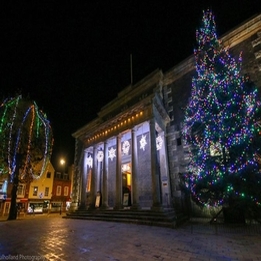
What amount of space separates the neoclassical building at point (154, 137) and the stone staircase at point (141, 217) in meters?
0.54

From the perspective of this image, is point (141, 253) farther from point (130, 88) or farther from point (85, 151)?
point (130, 88)

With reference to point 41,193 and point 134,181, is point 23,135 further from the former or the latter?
point 41,193

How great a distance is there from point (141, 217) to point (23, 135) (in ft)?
51.2

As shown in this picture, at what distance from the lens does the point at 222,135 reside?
9680 millimetres

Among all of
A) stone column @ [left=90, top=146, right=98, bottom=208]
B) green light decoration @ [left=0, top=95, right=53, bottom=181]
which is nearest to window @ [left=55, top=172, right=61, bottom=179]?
green light decoration @ [left=0, top=95, right=53, bottom=181]

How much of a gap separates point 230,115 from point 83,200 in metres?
15.4

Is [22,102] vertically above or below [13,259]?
above

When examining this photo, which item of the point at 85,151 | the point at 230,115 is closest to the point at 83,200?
the point at 85,151

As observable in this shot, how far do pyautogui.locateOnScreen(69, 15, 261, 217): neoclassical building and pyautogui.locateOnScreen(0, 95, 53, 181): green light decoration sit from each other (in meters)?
5.48

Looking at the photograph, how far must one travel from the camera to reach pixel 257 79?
12312 millimetres

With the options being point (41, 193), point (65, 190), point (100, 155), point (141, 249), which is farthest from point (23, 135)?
point (65, 190)

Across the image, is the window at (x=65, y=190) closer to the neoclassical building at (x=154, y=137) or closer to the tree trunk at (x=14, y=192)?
the tree trunk at (x=14, y=192)

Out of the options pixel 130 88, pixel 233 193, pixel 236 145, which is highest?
pixel 130 88

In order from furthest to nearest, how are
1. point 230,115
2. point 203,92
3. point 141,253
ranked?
point 203,92, point 230,115, point 141,253
